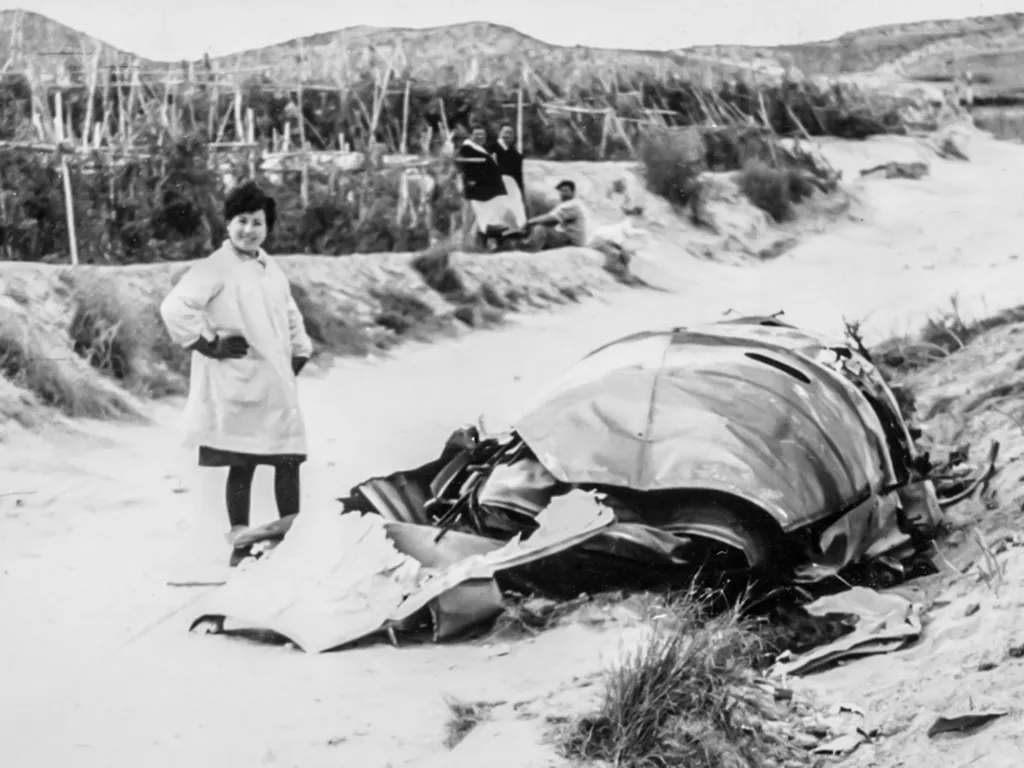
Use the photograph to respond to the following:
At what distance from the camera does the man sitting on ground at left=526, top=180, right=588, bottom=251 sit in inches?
164

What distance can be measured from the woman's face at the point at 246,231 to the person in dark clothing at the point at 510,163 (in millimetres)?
712

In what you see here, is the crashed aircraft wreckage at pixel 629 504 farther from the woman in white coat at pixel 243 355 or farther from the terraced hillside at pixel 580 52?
the terraced hillside at pixel 580 52

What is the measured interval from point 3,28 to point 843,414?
8.21 feet

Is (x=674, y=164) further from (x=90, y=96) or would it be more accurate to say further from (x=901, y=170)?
(x=90, y=96)

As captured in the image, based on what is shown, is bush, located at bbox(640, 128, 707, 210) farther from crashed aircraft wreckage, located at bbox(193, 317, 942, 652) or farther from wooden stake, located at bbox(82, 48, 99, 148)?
wooden stake, located at bbox(82, 48, 99, 148)

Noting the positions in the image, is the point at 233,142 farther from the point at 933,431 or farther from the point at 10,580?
the point at 933,431

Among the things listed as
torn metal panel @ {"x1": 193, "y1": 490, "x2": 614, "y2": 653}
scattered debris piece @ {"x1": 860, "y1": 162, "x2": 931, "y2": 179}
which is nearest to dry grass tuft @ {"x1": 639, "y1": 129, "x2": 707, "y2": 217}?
scattered debris piece @ {"x1": 860, "y1": 162, "x2": 931, "y2": 179}

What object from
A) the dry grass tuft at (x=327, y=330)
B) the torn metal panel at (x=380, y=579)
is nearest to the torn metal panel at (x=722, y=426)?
the torn metal panel at (x=380, y=579)

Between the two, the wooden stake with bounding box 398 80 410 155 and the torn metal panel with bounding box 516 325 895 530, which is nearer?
the torn metal panel with bounding box 516 325 895 530

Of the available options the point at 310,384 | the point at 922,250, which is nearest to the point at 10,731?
the point at 310,384

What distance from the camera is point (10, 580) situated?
3.62m

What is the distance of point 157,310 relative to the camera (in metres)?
3.96

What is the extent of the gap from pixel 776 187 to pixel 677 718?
1.68m

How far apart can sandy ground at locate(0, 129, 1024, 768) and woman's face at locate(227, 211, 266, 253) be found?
39 cm
